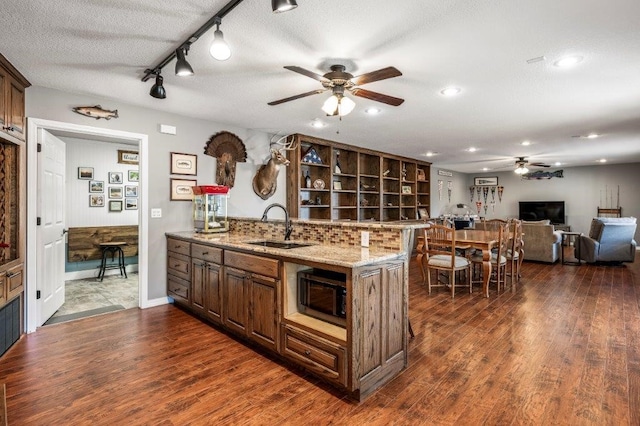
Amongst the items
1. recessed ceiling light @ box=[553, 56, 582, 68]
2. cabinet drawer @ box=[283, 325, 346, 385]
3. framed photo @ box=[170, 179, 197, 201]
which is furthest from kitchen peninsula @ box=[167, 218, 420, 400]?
recessed ceiling light @ box=[553, 56, 582, 68]

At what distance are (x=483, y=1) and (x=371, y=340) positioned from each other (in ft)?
6.87

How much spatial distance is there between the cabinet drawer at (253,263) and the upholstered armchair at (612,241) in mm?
6873

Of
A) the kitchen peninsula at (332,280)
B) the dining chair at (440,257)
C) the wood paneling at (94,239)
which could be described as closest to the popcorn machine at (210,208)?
the kitchen peninsula at (332,280)

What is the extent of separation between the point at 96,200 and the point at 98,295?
77.2 inches

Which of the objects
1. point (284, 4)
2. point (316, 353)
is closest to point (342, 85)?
point (284, 4)

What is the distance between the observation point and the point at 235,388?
225cm

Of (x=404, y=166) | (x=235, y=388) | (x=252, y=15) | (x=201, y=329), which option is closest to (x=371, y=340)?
(x=235, y=388)

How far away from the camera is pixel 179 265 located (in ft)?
12.8

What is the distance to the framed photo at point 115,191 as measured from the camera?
233 inches

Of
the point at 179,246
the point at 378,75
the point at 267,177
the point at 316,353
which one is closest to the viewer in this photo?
the point at 316,353

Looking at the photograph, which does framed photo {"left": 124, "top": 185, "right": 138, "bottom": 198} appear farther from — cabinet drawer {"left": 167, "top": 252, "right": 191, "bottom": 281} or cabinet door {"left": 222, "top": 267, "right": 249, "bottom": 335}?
cabinet door {"left": 222, "top": 267, "right": 249, "bottom": 335}

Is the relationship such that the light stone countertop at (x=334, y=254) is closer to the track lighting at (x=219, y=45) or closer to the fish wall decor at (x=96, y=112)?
the track lighting at (x=219, y=45)

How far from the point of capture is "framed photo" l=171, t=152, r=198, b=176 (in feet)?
13.8

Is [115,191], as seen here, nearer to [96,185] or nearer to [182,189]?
[96,185]
